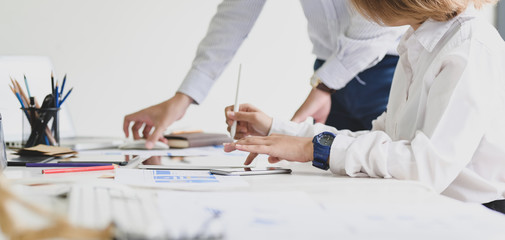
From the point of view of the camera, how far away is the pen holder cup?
1220mm

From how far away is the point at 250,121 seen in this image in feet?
3.91

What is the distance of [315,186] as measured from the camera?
0.72 metres

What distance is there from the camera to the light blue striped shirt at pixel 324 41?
1.44 meters

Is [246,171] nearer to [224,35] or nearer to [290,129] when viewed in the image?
[290,129]

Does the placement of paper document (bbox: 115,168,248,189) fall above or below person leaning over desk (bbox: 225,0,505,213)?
below

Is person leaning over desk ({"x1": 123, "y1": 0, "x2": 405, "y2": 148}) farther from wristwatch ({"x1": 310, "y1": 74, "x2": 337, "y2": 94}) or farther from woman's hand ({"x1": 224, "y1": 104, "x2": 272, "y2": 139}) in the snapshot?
woman's hand ({"x1": 224, "y1": 104, "x2": 272, "y2": 139})

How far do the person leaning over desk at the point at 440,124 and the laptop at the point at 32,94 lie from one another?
0.63 metres

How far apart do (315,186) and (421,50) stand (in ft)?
1.32

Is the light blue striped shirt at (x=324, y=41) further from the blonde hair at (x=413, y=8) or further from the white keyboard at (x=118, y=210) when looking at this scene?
the white keyboard at (x=118, y=210)

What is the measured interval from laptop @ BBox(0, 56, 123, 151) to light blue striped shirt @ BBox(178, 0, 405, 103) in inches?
12.1

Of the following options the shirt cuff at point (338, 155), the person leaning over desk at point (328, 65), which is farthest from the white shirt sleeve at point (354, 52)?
the shirt cuff at point (338, 155)

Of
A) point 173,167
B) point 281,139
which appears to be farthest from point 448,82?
point 173,167

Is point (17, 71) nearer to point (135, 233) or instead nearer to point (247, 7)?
point (247, 7)

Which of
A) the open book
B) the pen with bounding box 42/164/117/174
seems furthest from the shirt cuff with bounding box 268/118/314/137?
the pen with bounding box 42/164/117/174
